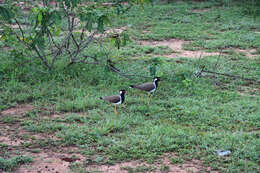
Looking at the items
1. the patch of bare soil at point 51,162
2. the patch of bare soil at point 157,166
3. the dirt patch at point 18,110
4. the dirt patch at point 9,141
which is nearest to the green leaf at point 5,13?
the dirt patch at point 18,110

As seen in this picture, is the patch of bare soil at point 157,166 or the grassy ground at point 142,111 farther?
the grassy ground at point 142,111

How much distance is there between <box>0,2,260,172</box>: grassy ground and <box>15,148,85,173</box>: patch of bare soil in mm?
87

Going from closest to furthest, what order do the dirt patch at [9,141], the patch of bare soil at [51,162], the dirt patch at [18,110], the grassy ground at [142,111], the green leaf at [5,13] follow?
1. the patch of bare soil at [51,162]
2. the grassy ground at [142,111]
3. the dirt patch at [9,141]
4. the dirt patch at [18,110]
5. the green leaf at [5,13]

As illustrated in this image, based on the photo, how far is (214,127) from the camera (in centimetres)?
552

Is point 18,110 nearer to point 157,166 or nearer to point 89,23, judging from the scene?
point 89,23

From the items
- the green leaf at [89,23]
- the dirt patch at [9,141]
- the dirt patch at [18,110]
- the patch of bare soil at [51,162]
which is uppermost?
the green leaf at [89,23]

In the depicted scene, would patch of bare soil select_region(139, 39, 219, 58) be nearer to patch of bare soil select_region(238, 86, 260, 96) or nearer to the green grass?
patch of bare soil select_region(238, 86, 260, 96)

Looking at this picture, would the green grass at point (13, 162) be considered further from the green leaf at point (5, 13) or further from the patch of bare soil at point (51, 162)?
the green leaf at point (5, 13)

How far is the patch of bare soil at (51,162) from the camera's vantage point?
441 centimetres

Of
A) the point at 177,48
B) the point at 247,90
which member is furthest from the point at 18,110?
the point at 177,48

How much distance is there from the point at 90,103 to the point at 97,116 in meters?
0.49

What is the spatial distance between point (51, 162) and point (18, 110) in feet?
5.77

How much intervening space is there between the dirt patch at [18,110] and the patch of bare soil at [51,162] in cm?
138

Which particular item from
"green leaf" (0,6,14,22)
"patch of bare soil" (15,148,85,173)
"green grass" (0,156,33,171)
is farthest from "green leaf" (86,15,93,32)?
"green grass" (0,156,33,171)
